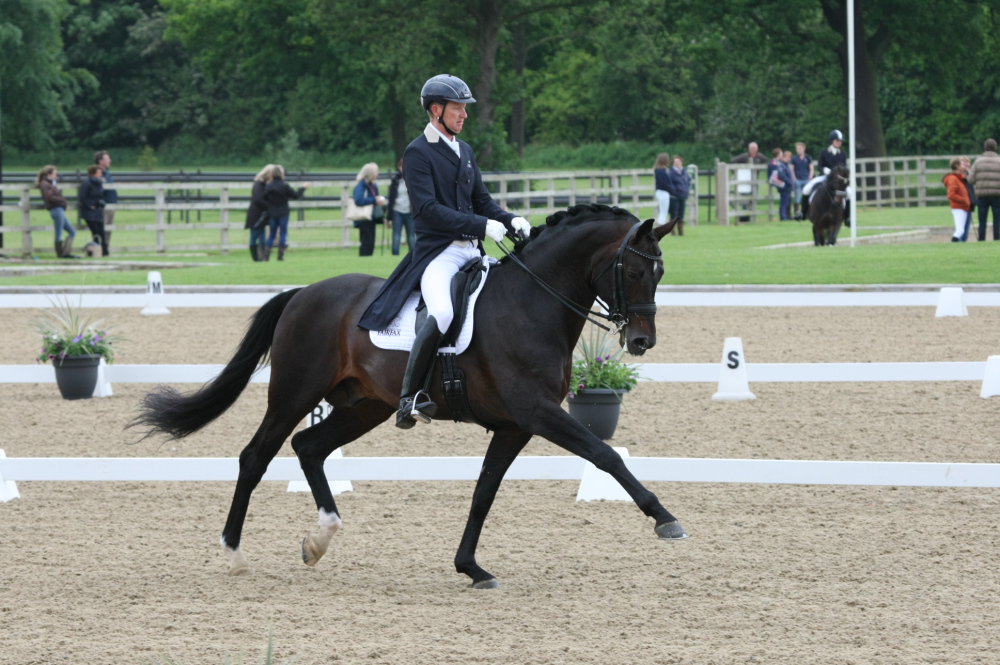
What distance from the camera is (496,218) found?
19.7 feet

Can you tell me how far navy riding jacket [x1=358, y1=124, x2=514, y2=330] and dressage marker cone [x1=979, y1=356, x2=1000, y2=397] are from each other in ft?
17.1

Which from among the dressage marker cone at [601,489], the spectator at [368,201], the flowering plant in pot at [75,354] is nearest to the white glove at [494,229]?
the dressage marker cone at [601,489]

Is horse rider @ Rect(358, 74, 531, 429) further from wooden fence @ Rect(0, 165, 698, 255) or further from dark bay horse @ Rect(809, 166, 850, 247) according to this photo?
wooden fence @ Rect(0, 165, 698, 255)

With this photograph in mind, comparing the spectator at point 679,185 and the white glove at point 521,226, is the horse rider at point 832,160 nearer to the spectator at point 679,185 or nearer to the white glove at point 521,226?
the spectator at point 679,185

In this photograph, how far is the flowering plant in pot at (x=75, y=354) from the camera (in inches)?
414

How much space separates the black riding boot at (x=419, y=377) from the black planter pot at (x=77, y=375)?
584 centimetres

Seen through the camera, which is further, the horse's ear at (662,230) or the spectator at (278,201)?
the spectator at (278,201)

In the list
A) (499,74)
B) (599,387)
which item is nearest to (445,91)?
(599,387)

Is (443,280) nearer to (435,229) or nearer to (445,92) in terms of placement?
(435,229)

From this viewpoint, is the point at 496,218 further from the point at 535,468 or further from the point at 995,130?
the point at 995,130

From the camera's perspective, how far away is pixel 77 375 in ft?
34.7

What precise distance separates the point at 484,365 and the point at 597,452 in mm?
715

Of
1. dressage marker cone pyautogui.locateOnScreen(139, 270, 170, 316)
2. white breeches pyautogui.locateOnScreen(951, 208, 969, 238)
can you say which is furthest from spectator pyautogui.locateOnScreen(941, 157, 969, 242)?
dressage marker cone pyautogui.locateOnScreen(139, 270, 170, 316)

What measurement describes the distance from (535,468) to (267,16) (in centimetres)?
4259
